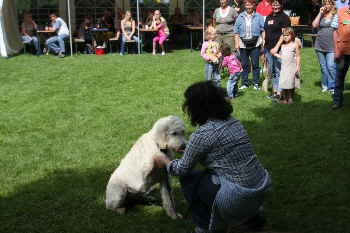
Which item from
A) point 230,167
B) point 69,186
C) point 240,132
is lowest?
point 69,186

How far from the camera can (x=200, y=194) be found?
3447mm

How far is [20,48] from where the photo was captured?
50.9 ft

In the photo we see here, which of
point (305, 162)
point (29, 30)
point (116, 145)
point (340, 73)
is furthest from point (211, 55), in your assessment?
point (29, 30)

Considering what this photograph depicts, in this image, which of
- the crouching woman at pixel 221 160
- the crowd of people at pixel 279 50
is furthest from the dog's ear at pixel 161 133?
the crowd of people at pixel 279 50

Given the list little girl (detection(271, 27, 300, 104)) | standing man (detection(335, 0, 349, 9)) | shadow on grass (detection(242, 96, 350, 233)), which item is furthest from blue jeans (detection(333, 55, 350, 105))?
standing man (detection(335, 0, 349, 9))

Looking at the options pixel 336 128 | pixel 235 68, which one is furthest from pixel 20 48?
pixel 336 128

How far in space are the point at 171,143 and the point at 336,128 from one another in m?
3.94

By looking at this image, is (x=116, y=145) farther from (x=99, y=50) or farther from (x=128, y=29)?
(x=128, y=29)

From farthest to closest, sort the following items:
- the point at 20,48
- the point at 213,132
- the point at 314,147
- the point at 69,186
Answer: the point at 20,48
the point at 314,147
the point at 69,186
the point at 213,132

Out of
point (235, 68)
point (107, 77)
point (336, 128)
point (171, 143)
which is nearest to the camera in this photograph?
point (171, 143)

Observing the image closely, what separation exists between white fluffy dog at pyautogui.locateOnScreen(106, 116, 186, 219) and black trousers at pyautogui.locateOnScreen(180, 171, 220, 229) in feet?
0.91

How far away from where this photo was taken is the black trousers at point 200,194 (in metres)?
3.41

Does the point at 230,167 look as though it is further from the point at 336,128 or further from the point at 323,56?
the point at 323,56

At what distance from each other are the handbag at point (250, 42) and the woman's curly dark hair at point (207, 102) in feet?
20.5
